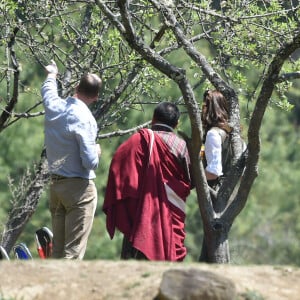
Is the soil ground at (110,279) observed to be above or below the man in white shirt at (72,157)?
below

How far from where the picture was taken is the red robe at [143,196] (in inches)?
380

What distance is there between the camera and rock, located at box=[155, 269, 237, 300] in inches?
295

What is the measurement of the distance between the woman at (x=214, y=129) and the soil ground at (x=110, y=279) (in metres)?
1.51

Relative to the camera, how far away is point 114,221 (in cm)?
973

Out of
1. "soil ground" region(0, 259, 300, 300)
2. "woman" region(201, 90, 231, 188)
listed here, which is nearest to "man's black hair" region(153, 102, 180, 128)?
"woman" region(201, 90, 231, 188)

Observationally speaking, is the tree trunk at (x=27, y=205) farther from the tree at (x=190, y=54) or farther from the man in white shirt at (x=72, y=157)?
the man in white shirt at (x=72, y=157)

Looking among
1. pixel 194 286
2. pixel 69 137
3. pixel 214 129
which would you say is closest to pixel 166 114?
pixel 214 129

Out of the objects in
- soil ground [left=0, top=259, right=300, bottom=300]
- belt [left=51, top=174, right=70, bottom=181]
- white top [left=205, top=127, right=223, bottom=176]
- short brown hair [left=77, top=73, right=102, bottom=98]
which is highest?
short brown hair [left=77, top=73, right=102, bottom=98]

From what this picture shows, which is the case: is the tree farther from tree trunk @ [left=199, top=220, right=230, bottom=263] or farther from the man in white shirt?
the man in white shirt

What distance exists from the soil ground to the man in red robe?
115 cm

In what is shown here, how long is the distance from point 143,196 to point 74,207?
54 cm

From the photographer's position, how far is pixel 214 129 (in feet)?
32.7

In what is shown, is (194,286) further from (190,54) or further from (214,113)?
(190,54)

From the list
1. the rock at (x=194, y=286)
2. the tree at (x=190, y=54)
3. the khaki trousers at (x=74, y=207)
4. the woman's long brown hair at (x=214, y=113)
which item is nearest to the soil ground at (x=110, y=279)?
the rock at (x=194, y=286)
